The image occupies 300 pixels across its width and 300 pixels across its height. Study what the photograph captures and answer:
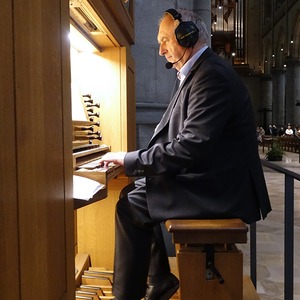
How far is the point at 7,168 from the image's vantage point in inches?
36.5

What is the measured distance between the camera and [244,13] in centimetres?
3153

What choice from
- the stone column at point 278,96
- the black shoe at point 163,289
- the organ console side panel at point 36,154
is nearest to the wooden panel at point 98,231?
the black shoe at point 163,289

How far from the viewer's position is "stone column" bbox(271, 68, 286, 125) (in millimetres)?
28234

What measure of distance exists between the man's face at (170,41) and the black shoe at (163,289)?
103 centimetres

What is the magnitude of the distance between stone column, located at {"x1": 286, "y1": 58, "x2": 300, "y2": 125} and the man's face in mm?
22732

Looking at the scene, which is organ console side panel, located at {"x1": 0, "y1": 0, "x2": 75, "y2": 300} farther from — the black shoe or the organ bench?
the black shoe

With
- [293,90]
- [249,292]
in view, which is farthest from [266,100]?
[249,292]

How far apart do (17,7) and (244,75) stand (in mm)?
31474

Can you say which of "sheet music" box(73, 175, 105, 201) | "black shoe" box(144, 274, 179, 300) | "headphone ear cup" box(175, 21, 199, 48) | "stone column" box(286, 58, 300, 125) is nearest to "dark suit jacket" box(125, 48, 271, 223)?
"headphone ear cup" box(175, 21, 199, 48)

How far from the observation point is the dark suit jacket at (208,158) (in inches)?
72.3

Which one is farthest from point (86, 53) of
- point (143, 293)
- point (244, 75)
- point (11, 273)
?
point (244, 75)

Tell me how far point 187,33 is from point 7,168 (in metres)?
1.31

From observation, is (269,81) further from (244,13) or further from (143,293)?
(143,293)

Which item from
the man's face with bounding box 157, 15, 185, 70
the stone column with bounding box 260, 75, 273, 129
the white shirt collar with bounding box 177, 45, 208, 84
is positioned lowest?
the white shirt collar with bounding box 177, 45, 208, 84
